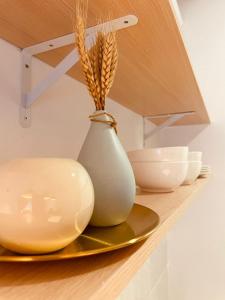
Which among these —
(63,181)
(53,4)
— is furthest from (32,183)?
(53,4)

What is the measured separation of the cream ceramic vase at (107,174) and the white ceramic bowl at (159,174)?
0.93 feet

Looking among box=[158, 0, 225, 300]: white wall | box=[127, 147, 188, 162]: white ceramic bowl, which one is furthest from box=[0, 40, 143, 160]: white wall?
box=[158, 0, 225, 300]: white wall

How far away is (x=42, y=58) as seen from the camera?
1.90 ft

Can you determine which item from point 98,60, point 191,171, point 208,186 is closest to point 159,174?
point 191,171

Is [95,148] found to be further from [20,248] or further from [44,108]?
[44,108]

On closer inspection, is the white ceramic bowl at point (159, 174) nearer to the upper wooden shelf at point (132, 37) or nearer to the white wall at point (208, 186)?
the upper wooden shelf at point (132, 37)

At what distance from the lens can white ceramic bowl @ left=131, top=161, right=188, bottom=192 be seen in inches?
25.6

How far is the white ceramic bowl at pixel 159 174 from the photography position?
2.13ft

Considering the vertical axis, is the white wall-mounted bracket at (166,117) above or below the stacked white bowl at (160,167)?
above

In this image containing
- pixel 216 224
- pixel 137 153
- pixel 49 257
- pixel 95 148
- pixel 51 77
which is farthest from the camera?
pixel 216 224

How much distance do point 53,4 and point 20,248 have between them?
0.34m

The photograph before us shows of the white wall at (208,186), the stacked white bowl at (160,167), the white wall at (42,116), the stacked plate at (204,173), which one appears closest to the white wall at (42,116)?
the white wall at (42,116)

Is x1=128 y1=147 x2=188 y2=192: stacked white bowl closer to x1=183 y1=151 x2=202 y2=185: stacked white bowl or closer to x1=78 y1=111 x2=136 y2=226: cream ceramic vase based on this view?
x1=183 y1=151 x2=202 y2=185: stacked white bowl

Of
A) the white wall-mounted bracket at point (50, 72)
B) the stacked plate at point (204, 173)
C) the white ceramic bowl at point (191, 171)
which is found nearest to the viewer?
the white wall-mounted bracket at point (50, 72)
